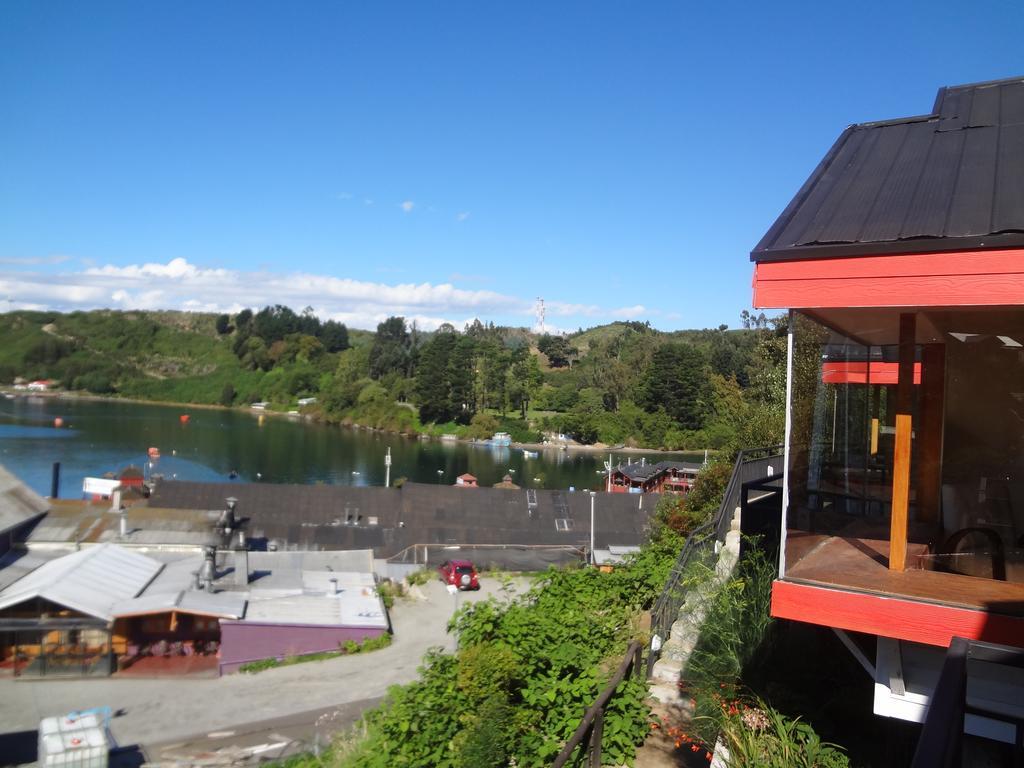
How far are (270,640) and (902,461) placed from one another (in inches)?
527

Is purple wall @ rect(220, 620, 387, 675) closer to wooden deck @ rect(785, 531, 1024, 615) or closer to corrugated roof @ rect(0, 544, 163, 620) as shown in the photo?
corrugated roof @ rect(0, 544, 163, 620)

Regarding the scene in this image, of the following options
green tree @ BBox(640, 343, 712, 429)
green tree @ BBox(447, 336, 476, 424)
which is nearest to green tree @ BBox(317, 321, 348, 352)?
green tree @ BBox(447, 336, 476, 424)

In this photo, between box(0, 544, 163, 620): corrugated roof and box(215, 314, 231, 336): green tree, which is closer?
box(0, 544, 163, 620): corrugated roof

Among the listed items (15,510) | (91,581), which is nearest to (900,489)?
(91,581)

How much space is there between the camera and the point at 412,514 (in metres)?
23.9

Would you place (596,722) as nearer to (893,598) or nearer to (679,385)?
(893,598)

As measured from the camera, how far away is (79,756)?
897 centimetres

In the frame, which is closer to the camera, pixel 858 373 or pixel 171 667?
pixel 858 373

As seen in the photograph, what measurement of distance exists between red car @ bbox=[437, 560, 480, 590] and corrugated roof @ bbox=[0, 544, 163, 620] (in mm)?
6299

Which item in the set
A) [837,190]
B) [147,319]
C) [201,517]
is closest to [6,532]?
[201,517]

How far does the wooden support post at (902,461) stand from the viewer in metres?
3.01

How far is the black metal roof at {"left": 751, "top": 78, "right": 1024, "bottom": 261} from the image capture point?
2842mm

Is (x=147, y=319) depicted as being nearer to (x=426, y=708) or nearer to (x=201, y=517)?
(x=201, y=517)

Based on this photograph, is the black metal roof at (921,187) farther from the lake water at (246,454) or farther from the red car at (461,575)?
the lake water at (246,454)
